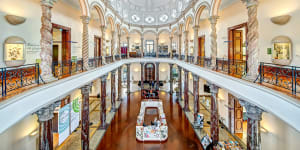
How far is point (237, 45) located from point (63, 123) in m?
12.1

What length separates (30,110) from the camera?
408 cm

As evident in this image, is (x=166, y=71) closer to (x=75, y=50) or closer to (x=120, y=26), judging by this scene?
(x=120, y=26)

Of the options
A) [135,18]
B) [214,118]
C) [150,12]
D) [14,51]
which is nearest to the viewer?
[14,51]

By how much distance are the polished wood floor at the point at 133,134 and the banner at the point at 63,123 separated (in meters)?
2.13

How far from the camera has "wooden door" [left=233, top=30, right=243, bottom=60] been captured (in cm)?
1048

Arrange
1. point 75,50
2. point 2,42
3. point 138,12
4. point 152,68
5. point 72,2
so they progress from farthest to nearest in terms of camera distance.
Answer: point 152,68 < point 138,12 < point 75,50 < point 72,2 < point 2,42

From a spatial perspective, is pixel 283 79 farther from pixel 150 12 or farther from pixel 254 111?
pixel 150 12

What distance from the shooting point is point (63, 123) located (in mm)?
8703

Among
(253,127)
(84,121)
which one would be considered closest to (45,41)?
(84,121)

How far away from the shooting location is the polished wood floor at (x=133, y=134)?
346 inches

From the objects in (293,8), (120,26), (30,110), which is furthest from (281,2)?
(120,26)

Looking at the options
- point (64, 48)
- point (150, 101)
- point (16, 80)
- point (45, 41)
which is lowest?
point (150, 101)

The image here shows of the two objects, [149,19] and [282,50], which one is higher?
[149,19]

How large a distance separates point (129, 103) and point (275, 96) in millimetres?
13785
